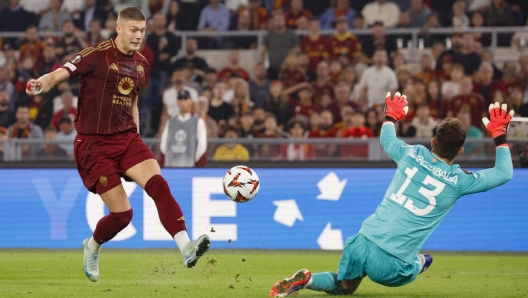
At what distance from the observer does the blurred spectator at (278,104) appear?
1551 centimetres

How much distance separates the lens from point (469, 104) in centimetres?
1486

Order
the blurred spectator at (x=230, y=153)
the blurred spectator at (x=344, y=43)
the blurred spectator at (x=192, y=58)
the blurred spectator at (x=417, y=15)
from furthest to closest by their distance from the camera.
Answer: the blurred spectator at (x=417, y=15) → the blurred spectator at (x=344, y=43) → the blurred spectator at (x=192, y=58) → the blurred spectator at (x=230, y=153)

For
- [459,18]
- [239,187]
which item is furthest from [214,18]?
[239,187]

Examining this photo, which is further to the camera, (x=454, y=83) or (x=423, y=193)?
(x=454, y=83)

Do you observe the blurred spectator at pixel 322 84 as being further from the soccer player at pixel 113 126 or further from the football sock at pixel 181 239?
the football sock at pixel 181 239

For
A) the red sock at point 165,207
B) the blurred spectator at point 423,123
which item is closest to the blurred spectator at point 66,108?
the blurred spectator at point 423,123

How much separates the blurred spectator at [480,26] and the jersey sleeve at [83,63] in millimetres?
10867

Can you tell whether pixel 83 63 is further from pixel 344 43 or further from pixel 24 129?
pixel 344 43

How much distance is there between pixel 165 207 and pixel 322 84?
29.6 ft

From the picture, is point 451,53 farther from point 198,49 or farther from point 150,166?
point 150,166

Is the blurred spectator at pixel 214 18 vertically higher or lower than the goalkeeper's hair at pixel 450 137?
lower

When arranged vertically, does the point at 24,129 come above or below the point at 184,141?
below

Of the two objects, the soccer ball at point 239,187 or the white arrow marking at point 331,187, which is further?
the white arrow marking at point 331,187

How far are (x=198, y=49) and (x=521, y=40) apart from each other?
6.33m
